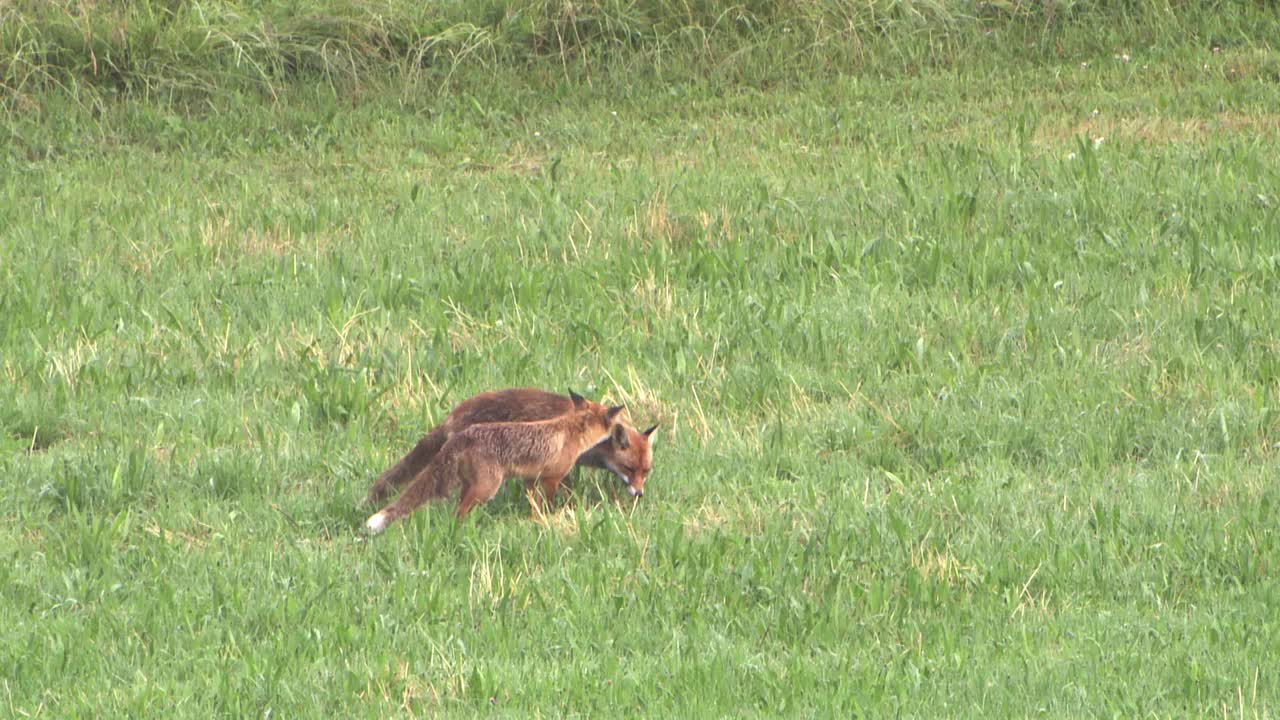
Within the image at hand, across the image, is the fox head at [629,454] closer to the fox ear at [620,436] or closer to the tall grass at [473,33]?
the fox ear at [620,436]

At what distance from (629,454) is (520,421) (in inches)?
21.1

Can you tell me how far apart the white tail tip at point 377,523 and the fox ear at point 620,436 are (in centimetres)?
110

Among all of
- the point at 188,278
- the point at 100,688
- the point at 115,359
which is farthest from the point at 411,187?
the point at 100,688

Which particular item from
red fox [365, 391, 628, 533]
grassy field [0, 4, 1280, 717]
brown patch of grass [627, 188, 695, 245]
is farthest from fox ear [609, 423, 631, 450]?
brown patch of grass [627, 188, 695, 245]

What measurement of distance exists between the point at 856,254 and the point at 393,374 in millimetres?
3360

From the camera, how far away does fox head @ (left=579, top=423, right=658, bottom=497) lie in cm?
739

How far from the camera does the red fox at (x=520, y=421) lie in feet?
24.2

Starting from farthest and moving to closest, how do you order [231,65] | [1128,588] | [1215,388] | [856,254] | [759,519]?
[231,65] → [856,254] → [1215,388] → [759,519] → [1128,588]

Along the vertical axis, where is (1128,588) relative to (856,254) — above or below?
above

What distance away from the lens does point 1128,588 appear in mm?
6242

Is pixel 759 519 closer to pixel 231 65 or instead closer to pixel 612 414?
pixel 612 414

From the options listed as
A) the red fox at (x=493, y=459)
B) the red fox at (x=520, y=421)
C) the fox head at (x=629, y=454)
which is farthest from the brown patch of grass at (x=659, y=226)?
the red fox at (x=493, y=459)

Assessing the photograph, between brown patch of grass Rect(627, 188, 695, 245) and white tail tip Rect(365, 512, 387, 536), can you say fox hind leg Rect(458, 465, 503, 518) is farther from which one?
brown patch of grass Rect(627, 188, 695, 245)

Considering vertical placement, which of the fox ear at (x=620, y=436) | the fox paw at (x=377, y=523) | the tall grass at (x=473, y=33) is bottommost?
the tall grass at (x=473, y=33)
